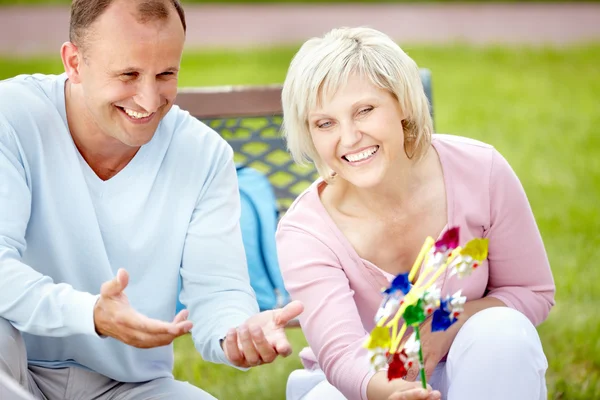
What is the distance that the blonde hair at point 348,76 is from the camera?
2492 mm

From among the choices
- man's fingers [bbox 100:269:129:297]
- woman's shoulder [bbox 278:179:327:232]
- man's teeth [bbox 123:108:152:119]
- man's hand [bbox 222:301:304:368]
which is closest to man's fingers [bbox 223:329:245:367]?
man's hand [bbox 222:301:304:368]

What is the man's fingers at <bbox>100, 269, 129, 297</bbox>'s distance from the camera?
79.5 inches

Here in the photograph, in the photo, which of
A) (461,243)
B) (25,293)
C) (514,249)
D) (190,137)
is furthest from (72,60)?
(514,249)

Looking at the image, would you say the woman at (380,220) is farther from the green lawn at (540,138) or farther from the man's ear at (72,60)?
the green lawn at (540,138)

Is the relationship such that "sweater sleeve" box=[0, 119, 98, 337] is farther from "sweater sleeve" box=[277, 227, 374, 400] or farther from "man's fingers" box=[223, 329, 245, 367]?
"sweater sleeve" box=[277, 227, 374, 400]

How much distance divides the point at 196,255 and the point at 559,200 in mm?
3778

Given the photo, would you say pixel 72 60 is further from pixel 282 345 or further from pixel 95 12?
pixel 282 345

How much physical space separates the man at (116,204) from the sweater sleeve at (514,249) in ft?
2.29

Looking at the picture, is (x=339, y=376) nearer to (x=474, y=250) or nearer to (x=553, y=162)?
(x=474, y=250)

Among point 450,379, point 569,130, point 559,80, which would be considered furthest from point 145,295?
point 559,80

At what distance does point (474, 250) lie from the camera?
6.35 ft

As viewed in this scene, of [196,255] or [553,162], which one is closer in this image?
[196,255]

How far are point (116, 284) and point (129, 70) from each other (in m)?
0.60

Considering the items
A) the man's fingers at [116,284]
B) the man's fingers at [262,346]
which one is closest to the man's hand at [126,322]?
the man's fingers at [116,284]
